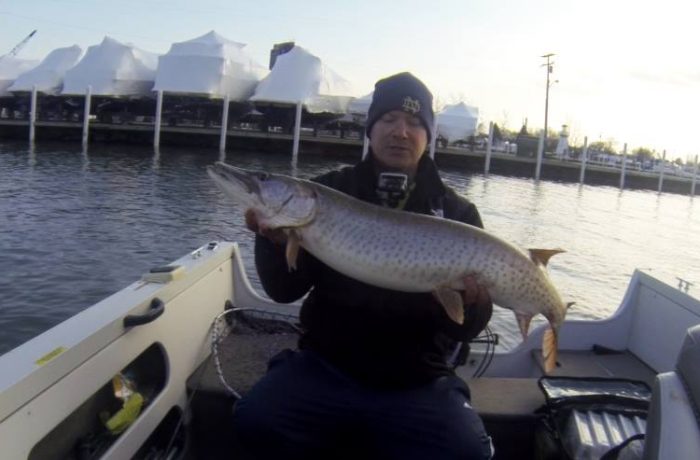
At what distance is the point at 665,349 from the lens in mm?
4371

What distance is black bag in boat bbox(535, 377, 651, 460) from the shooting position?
3.04 m

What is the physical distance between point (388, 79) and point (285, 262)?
3.97ft

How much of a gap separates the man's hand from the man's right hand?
0.89 m

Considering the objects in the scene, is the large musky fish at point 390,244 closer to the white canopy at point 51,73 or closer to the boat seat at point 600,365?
the boat seat at point 600,365

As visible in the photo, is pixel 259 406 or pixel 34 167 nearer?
pixel 259 406

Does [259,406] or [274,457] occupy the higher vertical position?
[259,406]

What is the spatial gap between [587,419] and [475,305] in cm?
91

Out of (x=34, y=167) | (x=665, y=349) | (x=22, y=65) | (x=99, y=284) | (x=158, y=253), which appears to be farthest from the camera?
(x=22, y=65)

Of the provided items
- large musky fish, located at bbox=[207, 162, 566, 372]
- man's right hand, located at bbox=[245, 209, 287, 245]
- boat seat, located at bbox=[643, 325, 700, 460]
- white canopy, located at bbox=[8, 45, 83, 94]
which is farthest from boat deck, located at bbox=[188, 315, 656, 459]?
white canopy, located at bbox=[8, 45, 83, 94]

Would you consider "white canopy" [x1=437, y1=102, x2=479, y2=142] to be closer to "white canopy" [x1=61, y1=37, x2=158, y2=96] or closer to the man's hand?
"white canopy" [x1=61, y1=37, x2=158, y2=96]

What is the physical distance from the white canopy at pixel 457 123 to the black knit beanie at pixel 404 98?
147ft

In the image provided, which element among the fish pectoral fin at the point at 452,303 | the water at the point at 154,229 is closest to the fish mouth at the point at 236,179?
the fish pectoral fin at the point at 452,303

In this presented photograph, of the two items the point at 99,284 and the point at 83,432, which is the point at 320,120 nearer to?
the point at 99,284

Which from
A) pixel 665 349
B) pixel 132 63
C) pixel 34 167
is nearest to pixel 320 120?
pixel 132 63
